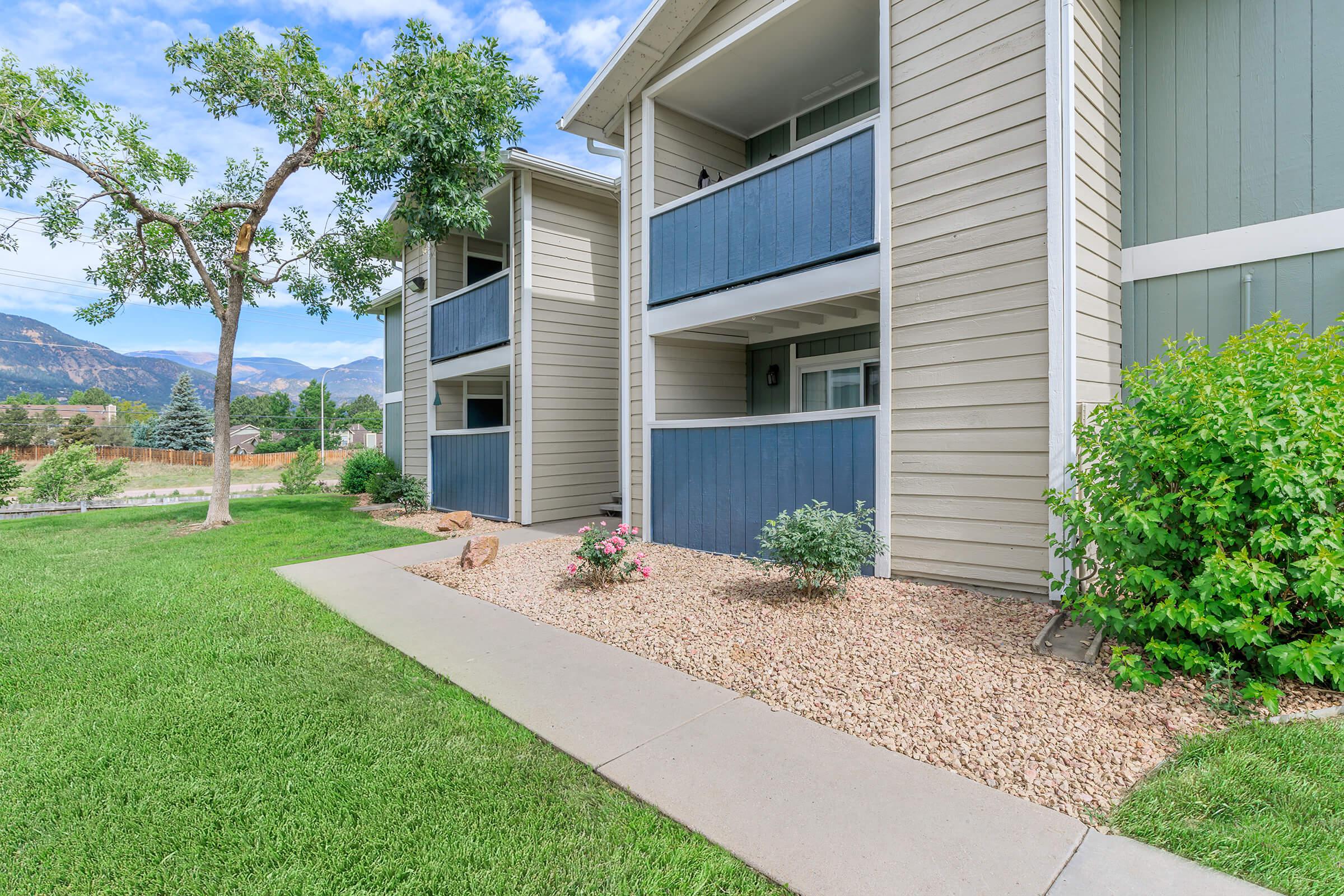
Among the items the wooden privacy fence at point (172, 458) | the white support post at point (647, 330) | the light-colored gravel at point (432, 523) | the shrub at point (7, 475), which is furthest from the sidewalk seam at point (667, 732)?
the wooden privacy fence at point (172, 458)

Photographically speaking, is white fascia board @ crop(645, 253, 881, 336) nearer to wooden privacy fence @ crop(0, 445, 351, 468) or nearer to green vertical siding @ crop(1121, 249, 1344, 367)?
green vertical siding @ crop(1121, 249, 1344, 367)

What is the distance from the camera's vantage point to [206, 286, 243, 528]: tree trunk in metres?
9.64

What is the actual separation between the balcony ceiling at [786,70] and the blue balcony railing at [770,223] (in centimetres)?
148

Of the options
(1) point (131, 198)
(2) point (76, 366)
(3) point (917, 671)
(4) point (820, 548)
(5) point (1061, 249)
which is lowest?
(3) point (917, 671)

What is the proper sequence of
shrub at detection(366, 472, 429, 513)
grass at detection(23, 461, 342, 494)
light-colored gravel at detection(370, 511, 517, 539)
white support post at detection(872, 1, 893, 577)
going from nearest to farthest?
white support post at detection(872, 1, 893, 577)
light-colored gravel at detection(370, 511, 517, 539)
shrub at detection(366, 472, 429, 513)
grass at detection(23, 461, 342, 494)

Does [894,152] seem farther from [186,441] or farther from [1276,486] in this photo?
[186,441]

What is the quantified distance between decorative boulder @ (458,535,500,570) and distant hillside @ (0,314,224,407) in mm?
141163

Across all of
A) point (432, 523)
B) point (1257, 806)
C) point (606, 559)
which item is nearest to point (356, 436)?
point (432, 523)

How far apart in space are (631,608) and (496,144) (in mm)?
7511

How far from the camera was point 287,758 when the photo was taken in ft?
8.54

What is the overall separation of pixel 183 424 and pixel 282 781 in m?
47.0

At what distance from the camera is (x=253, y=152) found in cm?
1035

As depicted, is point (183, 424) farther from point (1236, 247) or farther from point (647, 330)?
point (1236, 247)

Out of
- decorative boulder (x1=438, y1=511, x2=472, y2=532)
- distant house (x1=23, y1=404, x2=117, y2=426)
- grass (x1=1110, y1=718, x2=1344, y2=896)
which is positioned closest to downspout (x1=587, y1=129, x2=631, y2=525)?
decorative boulder (x1=438, y1=511, x2=472, y2=532)
